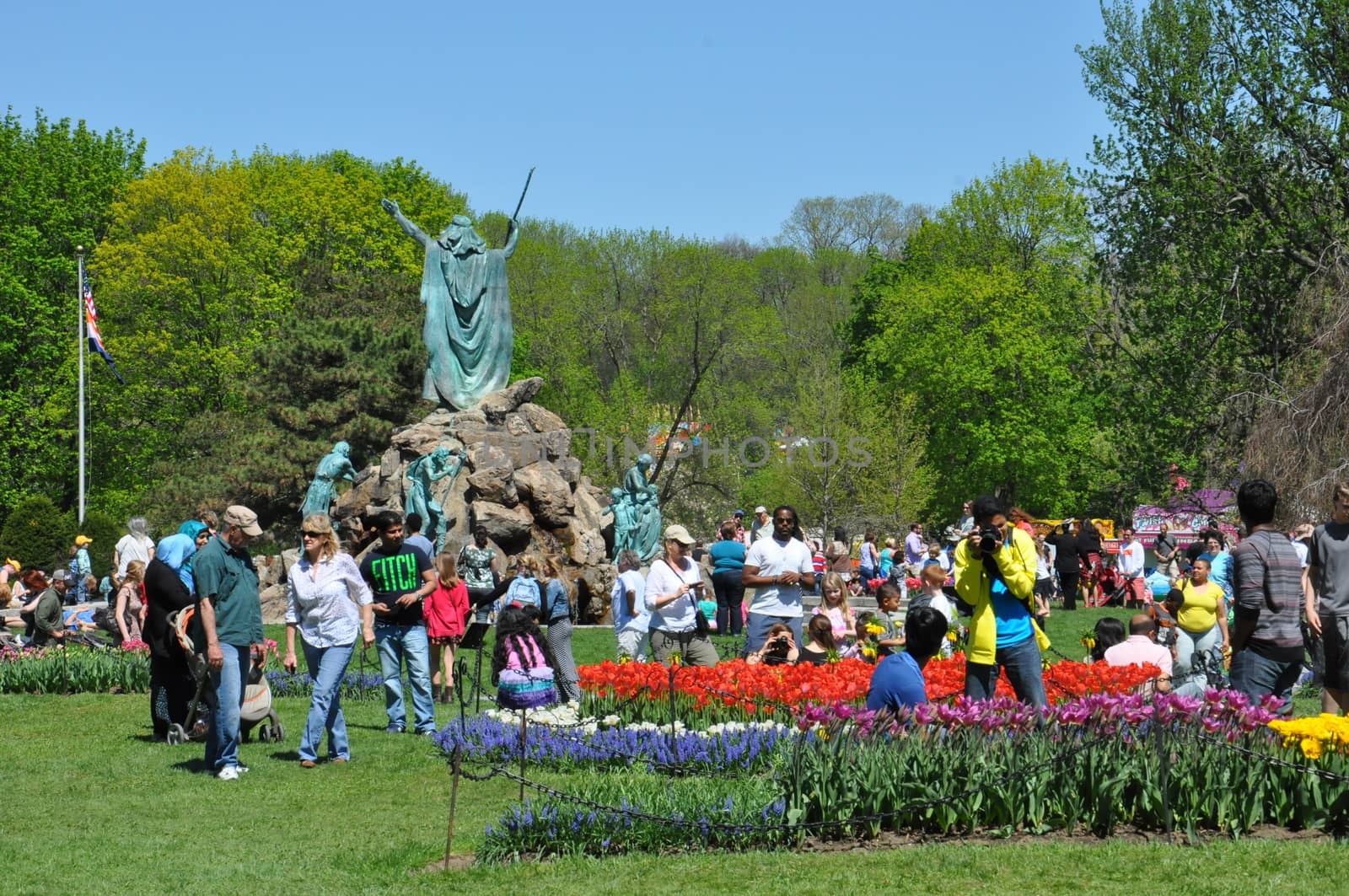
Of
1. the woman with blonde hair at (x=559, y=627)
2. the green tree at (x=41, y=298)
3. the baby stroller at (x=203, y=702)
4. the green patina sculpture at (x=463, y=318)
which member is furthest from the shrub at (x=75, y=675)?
the green tree at (x=41, y=298)

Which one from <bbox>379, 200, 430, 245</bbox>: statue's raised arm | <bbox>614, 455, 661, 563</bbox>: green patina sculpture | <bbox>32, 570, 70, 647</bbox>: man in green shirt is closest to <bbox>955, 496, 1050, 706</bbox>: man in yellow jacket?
<bbox>32, 570, 70, 647</bbox>: man in green shirt

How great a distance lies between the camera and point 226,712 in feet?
29.1

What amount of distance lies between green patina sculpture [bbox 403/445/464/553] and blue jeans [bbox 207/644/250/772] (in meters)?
12.2

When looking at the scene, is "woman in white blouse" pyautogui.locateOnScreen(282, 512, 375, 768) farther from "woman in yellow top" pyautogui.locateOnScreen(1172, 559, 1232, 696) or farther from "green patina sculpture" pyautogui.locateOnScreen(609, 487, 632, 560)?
"green patina sculpture" pyautogui.locateOnScreen(609, 487, 632, 560)

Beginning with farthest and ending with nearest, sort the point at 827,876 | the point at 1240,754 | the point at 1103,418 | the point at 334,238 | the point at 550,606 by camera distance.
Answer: the point at 334,238
the point at 1103,418
the point at 550,606
the point at 1240,754
the point at 827,876

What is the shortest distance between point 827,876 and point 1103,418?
23.0 metres

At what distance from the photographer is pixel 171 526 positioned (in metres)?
32.2

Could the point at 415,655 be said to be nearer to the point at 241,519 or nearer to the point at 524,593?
the point at 524,593

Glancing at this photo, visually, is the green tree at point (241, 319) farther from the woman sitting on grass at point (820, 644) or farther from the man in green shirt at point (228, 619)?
the man in green shirt at point (228, 619)

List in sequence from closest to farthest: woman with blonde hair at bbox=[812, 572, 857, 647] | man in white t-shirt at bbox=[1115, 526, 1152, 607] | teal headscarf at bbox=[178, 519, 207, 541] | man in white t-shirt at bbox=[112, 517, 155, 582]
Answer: teal headscarf at bbox=[178, 519, 207, 541]
woman with blonde hair at bbox=[812, 572, 857, 647]
man in white t-shirt at bbox=[112, 517, 155, 582]
man in white t-shirt at bbox=[1115, 526, 1152, 607]

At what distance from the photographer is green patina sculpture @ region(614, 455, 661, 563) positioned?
23266 mm

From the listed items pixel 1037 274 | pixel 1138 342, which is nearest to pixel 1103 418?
pixel 1138 342

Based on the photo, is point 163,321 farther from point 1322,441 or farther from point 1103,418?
point 1322,441

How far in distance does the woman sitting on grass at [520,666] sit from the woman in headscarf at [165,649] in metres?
2.05
